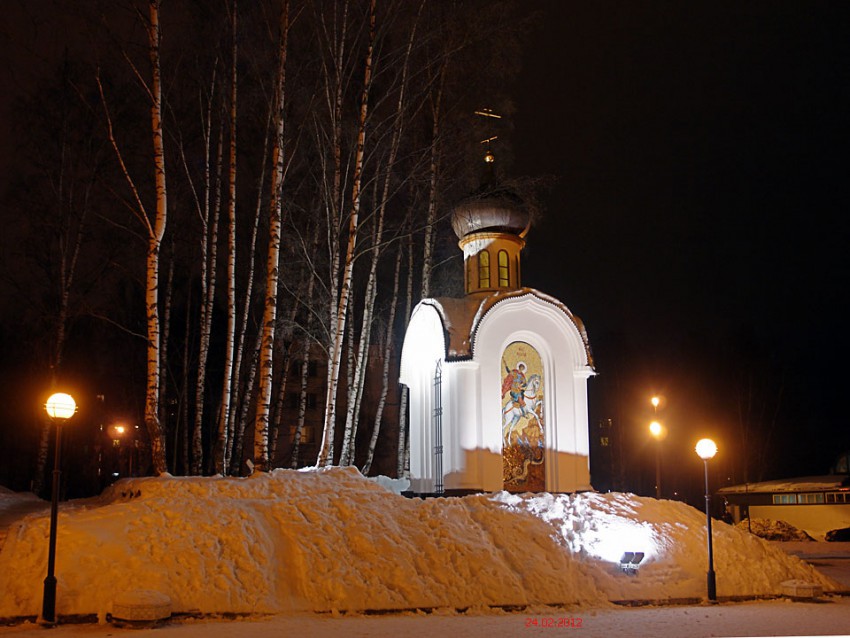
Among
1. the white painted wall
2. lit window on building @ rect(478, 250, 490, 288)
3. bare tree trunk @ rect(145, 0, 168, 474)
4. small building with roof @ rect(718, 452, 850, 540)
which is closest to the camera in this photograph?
bare tree trunk @ rect(145, 0, 168, 474)

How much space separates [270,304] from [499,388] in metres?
6.41

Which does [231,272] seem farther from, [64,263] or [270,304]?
[64,263]

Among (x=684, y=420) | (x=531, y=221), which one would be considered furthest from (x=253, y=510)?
(x=684, y=420)

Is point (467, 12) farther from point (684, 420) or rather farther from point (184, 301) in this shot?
→ point (684, 420)

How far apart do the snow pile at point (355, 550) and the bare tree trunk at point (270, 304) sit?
1.00 meters

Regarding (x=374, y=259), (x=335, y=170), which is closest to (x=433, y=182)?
(x=374, y=259)

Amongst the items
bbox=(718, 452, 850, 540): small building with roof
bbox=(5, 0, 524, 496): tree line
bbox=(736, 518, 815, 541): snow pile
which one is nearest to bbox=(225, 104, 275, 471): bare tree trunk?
bbox=(5, 0, 524, 496): tree line

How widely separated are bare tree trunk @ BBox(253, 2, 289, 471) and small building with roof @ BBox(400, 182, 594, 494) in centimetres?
507

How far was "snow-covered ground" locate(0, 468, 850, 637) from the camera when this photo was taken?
10781 mm

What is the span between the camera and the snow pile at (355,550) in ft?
36.4

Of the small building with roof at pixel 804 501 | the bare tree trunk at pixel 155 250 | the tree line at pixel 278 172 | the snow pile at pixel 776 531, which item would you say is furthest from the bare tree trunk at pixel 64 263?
the small building with roof at pixel 804 501

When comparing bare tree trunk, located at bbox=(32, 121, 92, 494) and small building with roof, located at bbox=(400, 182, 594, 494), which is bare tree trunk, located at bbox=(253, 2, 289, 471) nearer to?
small building with roof, located at bbox=(400, 182, 594, 494)

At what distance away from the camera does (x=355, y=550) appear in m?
12.5

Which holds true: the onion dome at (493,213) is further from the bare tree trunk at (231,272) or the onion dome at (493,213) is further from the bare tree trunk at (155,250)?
the bare tree trunk at (155,250)
